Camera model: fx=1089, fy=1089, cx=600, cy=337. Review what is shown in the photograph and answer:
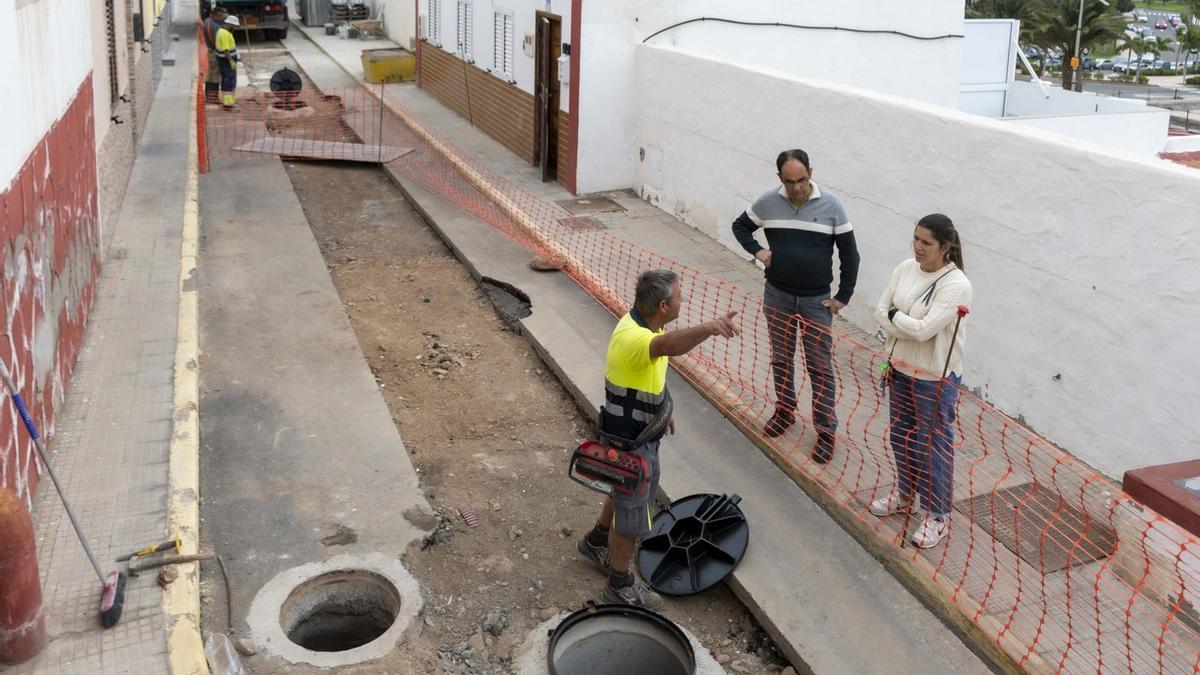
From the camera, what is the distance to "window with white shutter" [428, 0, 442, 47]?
863 inches

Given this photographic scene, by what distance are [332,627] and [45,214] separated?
11.2 feet

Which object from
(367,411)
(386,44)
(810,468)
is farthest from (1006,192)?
(386,44)

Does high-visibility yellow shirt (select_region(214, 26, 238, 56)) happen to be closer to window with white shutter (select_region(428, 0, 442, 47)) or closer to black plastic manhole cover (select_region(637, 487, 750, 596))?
window with white shutter (select_region(428, 0, 442, 47))

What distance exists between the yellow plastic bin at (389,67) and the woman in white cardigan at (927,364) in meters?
19.6

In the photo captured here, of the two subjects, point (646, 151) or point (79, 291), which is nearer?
point (79, 291)

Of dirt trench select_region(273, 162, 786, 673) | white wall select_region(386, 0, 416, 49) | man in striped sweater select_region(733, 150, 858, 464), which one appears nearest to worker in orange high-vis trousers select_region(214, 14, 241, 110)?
white wall select_region(386, 0, 416, 49)

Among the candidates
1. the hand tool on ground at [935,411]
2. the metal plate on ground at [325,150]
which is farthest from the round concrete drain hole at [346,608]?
the metal plate on ground at [325,150]

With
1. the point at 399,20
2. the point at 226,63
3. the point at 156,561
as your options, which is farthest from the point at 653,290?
the point at 399,20

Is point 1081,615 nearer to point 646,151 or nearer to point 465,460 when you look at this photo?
point 465,460

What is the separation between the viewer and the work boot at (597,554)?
20.4ft

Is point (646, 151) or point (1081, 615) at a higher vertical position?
point (646, 151)

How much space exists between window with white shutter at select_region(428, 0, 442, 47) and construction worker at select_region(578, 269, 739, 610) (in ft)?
58.1

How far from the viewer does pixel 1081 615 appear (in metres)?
5.58

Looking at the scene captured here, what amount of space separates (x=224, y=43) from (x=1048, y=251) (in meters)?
17.6
